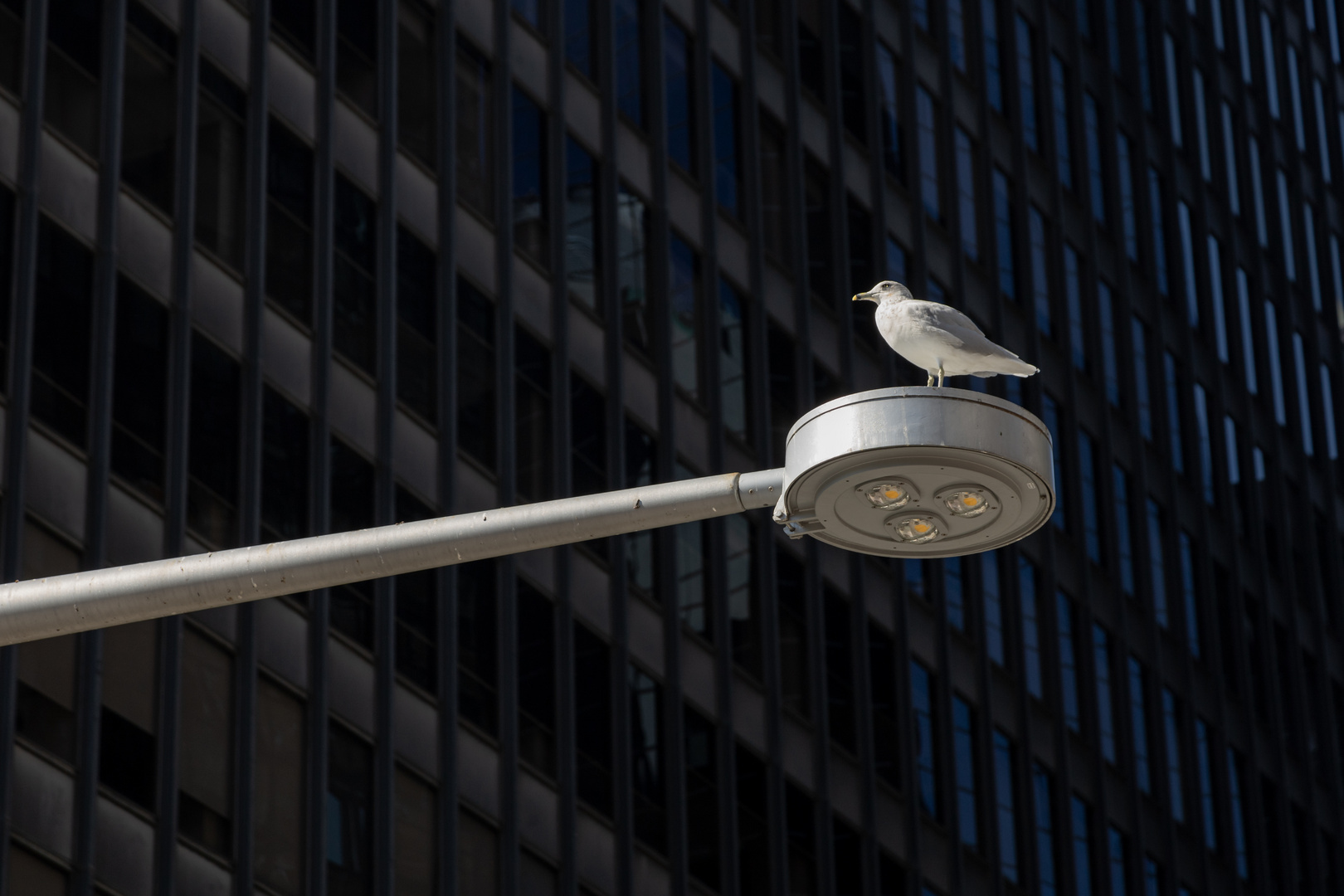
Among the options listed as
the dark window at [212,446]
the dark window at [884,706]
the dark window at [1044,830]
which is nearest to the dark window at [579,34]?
the dark window at [212,446]

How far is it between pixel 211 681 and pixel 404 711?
296 centimetres

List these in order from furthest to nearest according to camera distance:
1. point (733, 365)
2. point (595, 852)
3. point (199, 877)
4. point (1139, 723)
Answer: point (1139, 723) < point (733, 365) < point (595, 852) < point (199, 877)

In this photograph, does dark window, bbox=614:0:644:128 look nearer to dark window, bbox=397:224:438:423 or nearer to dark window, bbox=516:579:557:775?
dark window, bbox=397:224:438:423

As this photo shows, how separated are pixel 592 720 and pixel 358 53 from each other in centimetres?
933

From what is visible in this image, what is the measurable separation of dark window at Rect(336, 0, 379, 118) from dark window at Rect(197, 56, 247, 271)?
215 centimetres

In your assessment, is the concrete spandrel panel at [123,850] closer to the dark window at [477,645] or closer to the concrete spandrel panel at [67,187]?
the dark window at [477,645]

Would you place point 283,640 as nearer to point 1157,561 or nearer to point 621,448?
point 621,448

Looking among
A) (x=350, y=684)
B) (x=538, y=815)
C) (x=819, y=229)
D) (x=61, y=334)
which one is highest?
(x=819, y=229)

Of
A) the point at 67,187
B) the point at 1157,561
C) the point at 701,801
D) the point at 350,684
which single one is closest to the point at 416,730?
the point at 350,684

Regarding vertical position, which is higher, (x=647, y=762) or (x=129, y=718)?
(x=647, y=762)

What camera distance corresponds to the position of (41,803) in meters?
23.0

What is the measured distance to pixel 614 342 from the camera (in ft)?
106

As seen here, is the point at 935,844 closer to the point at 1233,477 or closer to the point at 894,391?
the point at 1233,477

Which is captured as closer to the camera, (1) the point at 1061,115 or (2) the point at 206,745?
(2) the point at 206,745
